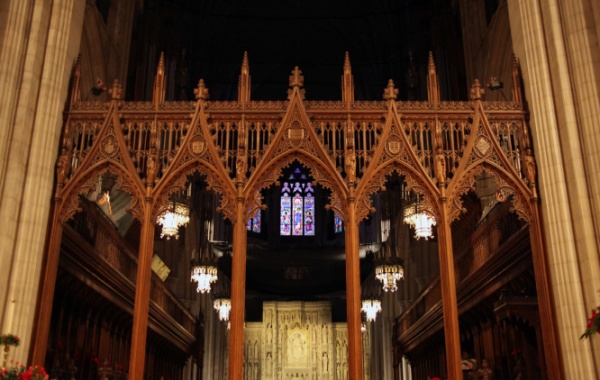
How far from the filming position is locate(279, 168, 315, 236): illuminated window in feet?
126

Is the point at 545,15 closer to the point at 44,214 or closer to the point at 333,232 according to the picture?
the point at 44,214

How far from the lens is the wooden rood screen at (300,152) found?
37.0ft

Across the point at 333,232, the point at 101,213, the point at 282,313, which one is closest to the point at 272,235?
the point at 333,232

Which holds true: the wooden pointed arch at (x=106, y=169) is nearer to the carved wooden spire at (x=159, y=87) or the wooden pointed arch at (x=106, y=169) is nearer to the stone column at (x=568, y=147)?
the carved wooden spire at (x=159, y=87)

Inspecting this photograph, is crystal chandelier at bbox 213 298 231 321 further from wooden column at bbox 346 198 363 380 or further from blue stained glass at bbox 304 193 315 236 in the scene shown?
wooden column at bbox 346 198 363 380

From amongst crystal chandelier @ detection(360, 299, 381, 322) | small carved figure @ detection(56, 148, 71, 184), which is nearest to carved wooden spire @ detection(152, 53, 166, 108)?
small carved figure @ detection(56, 148, 71, 184)

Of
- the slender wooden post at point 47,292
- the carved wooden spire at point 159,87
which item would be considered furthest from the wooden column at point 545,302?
the slender wooden post at point 47,292

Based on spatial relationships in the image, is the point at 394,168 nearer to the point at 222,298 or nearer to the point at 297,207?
the point at 222,298

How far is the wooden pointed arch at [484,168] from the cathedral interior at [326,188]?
34mm

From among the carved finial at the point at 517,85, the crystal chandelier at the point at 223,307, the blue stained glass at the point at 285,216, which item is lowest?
the crystal chandelier at the point at 223,307

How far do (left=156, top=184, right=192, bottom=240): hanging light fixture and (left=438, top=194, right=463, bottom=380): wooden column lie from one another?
23.5ft

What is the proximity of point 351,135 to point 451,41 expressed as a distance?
28.6 feet

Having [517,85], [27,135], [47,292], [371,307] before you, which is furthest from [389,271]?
[27,135]

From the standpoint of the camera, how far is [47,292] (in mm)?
10625
